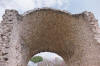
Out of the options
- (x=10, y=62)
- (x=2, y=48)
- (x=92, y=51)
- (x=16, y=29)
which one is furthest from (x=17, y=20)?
(x=92, y=51)

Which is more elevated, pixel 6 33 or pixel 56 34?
pixel 56 34

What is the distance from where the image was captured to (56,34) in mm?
6918

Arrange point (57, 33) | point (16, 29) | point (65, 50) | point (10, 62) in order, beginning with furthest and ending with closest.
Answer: point (65, 50), point (57, 33), point (16, 29), point (10, 62)

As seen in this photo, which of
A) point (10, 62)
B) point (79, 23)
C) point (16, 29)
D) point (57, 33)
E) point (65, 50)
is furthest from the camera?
point (65, 50)

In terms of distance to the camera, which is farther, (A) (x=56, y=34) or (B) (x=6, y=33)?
(A) (x=56, y=34)

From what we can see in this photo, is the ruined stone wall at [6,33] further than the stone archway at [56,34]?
No

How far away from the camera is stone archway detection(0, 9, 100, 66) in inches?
216

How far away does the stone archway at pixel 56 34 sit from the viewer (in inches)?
216

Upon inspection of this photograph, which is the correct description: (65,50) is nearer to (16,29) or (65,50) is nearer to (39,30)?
(39,30)

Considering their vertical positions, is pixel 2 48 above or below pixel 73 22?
below

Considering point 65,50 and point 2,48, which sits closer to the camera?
point 2,48

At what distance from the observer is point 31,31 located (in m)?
6.30

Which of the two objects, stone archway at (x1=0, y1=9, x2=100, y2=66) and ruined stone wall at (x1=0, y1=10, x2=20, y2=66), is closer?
ruined stone wall at (x1=0, y1=10, x2=20, y2=66)

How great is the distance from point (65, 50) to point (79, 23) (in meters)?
1.92
